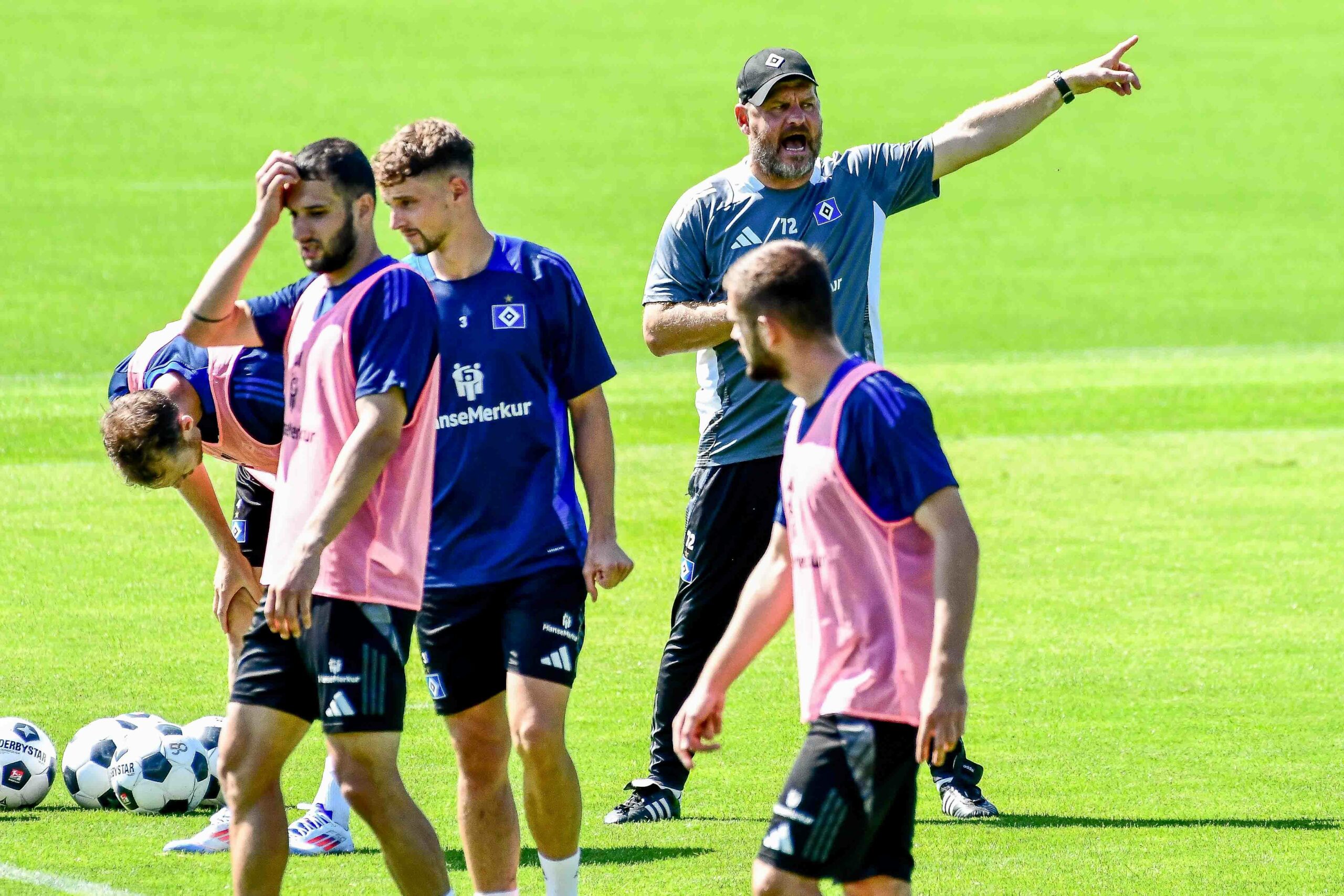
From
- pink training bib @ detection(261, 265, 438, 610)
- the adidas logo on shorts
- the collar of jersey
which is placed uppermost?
the collar of jersey

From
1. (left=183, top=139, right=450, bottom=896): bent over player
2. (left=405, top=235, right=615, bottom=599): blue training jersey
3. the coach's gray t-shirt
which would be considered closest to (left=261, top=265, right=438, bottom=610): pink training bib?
(left=183, top=139, right=450, bottom=896): bent over player

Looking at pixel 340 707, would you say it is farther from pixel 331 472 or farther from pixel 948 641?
pixel 948 641

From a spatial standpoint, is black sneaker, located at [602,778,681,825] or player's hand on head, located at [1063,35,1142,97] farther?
player's hand on head, located at [1063,35,1142,97]

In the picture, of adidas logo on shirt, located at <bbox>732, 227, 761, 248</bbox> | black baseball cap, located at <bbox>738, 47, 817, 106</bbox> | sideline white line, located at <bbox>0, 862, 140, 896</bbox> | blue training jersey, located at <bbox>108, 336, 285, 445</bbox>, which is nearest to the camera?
sideline white line, located at <bbox>0, 862, 140, 896</bbox>

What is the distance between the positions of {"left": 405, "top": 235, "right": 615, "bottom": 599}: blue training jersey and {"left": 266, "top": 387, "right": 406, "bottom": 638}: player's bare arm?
603mm

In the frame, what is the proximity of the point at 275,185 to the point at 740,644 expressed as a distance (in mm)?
1917

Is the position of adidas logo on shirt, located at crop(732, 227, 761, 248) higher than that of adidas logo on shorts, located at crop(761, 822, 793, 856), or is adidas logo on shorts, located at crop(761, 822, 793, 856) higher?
adidas logo on shirt, located at crop(732, 227, 761, 248)

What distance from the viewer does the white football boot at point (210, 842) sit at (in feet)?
23.9

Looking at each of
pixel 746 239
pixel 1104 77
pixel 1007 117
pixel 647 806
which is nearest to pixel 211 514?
pixel 647 806

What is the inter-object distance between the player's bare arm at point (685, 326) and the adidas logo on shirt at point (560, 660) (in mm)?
1781

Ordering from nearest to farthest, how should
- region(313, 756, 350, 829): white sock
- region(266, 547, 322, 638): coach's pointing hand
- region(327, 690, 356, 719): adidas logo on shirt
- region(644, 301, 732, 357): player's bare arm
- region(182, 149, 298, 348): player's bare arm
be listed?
region(266, 547, 322, 638): coach's pointing hand < region(327, 690, 356, 719): adidas logo on shirt < region(182, 149, 298, 348): player's bare arm < region(313, 756, 350, 829): white sock < region(644, 301, 732, 357): player's bare arm

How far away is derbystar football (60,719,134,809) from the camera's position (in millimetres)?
7914

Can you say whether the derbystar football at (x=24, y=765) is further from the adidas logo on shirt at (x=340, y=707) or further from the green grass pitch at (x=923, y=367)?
the adidas logo on shirt at (x=340, y=707)

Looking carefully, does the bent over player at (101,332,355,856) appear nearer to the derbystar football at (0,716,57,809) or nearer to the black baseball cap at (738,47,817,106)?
the derbystar football at (0,716,57,809)
